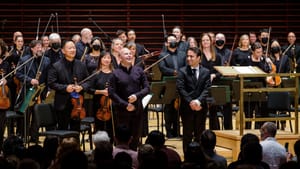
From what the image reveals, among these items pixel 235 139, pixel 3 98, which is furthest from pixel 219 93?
pixel 3 98

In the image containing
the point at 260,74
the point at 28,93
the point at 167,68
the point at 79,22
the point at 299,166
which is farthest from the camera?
the point at 79,22

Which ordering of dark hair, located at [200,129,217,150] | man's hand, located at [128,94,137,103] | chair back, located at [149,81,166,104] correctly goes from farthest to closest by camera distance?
chair back, located at [149,81,166,104] < man's hand, located at [128,94,137,103] < dark hair, located at [200,129,217,150]

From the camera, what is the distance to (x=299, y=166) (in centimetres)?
440

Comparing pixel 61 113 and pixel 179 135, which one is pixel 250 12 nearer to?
pixel 179 135

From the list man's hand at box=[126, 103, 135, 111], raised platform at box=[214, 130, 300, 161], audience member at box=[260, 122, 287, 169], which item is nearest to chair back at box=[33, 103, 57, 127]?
man's hand at box=[126, 103, 135, 111]

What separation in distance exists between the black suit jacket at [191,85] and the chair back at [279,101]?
4.54 ft

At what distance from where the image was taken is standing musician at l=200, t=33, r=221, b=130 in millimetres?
9008

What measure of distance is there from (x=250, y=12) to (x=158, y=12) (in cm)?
207

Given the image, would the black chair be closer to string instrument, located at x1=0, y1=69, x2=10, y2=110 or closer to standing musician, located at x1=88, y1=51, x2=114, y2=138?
standing musician, located at x1=88, y1=51, x2=114, y2=138

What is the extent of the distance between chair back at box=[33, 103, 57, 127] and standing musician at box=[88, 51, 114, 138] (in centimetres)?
58

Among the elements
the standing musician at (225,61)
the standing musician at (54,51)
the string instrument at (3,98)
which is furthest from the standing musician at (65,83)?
the standing musician at (225,61)

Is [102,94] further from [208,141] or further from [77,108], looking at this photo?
[208,141]

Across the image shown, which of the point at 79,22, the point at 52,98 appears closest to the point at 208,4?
the point at 79,22

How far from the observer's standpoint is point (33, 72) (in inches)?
340
